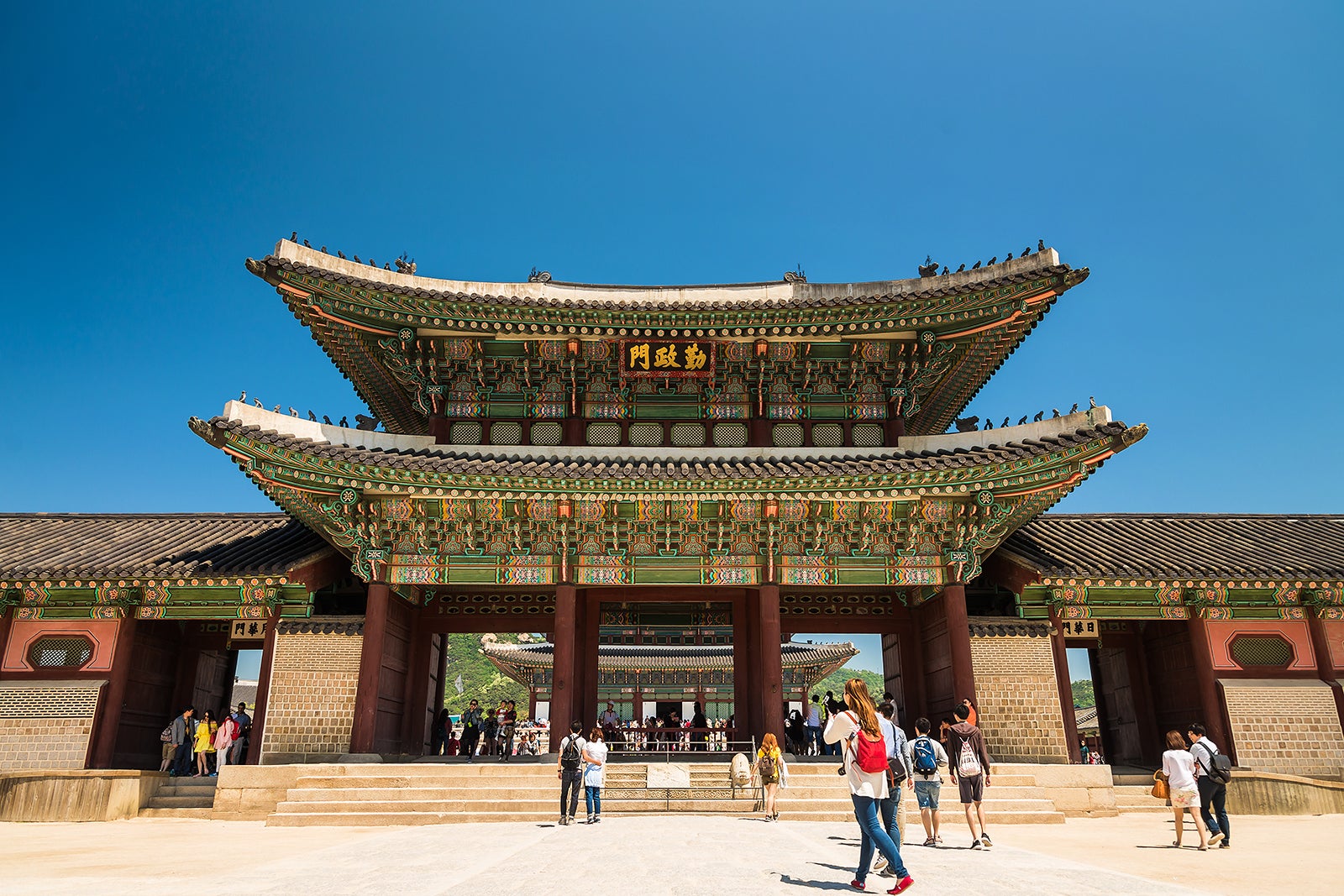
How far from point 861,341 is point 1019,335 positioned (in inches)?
142

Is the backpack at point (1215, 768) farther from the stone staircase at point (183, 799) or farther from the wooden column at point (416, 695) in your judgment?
the stone staircase at point (183, 799)

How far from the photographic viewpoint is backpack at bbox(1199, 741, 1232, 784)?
1027 centimetres

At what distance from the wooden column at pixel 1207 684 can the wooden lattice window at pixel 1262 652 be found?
1.95 feet

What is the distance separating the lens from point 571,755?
41.2 feet

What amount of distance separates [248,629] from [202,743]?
2.51m

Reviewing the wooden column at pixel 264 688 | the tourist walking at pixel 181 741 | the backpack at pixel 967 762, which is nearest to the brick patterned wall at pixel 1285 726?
the backpack at pixel 967 762

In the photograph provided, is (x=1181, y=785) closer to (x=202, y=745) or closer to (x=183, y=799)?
(x=183, y=799)

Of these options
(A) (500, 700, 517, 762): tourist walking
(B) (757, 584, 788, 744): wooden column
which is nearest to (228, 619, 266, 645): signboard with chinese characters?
(A) (500, 700, 517, 762): tourist walking

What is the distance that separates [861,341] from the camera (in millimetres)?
18891

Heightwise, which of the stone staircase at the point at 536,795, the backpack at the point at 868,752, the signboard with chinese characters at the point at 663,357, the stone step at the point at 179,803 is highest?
the signboard with chinese characters at the point at 663,357

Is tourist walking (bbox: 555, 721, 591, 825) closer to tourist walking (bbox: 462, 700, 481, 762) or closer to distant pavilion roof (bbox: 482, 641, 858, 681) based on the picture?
tourist walking (bbox: 462, 700, 481, 762)

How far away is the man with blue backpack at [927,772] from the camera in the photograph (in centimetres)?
968

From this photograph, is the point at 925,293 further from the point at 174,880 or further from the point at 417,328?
the point at 174,880

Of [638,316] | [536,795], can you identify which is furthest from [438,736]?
[638,316]
